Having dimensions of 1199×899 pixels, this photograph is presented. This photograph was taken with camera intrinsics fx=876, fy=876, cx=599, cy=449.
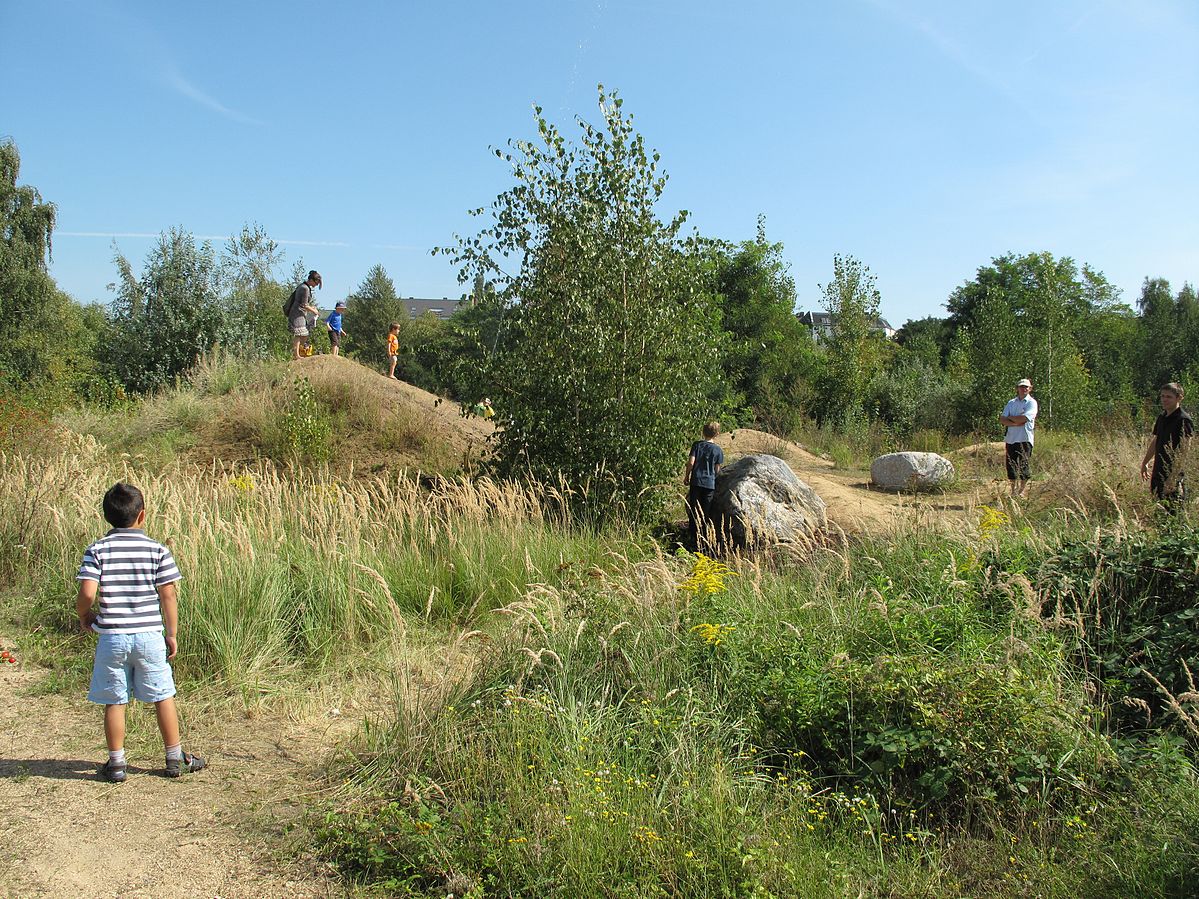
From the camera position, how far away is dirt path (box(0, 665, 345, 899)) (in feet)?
11.2

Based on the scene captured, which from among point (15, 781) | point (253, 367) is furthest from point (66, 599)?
point (253, 367)

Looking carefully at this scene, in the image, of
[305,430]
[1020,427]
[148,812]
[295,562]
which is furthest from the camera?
[305,430]

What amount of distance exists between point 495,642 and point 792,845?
1958 millimetres

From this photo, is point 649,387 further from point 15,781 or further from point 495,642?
point 15,781

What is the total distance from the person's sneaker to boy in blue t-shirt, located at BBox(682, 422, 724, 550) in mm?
6037

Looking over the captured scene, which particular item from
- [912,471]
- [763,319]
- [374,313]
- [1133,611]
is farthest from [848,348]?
[374,313]

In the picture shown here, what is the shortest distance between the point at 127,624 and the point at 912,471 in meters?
12.8

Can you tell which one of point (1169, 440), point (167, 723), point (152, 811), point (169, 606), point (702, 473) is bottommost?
point (152, 811)

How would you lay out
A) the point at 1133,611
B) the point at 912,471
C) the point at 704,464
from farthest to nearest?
the point at 912,471 < the point at 704,464 < the point at 1133,611

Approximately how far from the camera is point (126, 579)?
4.36 meters

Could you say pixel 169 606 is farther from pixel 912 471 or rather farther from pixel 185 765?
pixel 912 471

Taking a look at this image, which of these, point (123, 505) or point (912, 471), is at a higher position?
point (123, 505)

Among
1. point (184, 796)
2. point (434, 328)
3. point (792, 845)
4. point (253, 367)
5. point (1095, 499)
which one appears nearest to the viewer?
point (792, 845)

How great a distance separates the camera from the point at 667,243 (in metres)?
9.59
